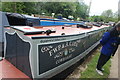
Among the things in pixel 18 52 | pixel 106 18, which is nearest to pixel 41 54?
pixel 18 52

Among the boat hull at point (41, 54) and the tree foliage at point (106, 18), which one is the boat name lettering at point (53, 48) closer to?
the boat hull at point (41, 54)

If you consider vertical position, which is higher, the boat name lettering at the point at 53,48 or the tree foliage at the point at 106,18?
the tree foliage at the point at 106,18

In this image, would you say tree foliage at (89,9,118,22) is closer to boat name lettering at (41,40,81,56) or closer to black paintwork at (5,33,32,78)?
boat name lettering at (41,40,81,56)

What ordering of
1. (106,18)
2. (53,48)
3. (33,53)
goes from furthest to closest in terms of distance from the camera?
1. (106,18)
2. (53,48)
3. (33,53)

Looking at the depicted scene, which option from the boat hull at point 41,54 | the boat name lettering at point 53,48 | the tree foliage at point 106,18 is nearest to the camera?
the boat hull at point 41,54

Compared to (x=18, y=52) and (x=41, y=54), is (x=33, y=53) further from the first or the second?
(x=18, y=52)

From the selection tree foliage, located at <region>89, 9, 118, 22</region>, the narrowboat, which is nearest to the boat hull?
the narrowboat

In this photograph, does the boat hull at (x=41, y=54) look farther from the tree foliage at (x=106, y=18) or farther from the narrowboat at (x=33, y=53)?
the tree foliage at (x=106, y=18)

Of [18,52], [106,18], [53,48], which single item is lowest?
[18,52]

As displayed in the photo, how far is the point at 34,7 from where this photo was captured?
19594mm

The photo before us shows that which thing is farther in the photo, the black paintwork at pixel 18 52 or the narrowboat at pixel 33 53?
the black paintwork at pixel 18 52

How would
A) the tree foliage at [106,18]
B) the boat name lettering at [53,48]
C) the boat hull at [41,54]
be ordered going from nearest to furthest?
1. the boat hull at [41,54]
2. the boat name lettering at [53,48]
3. the tree foliage at [106,18]

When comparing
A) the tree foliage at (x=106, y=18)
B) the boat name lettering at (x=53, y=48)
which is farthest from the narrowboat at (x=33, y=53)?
the tree foliage at (x=106, y=18)

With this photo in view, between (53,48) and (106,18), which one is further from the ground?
(106,18)
